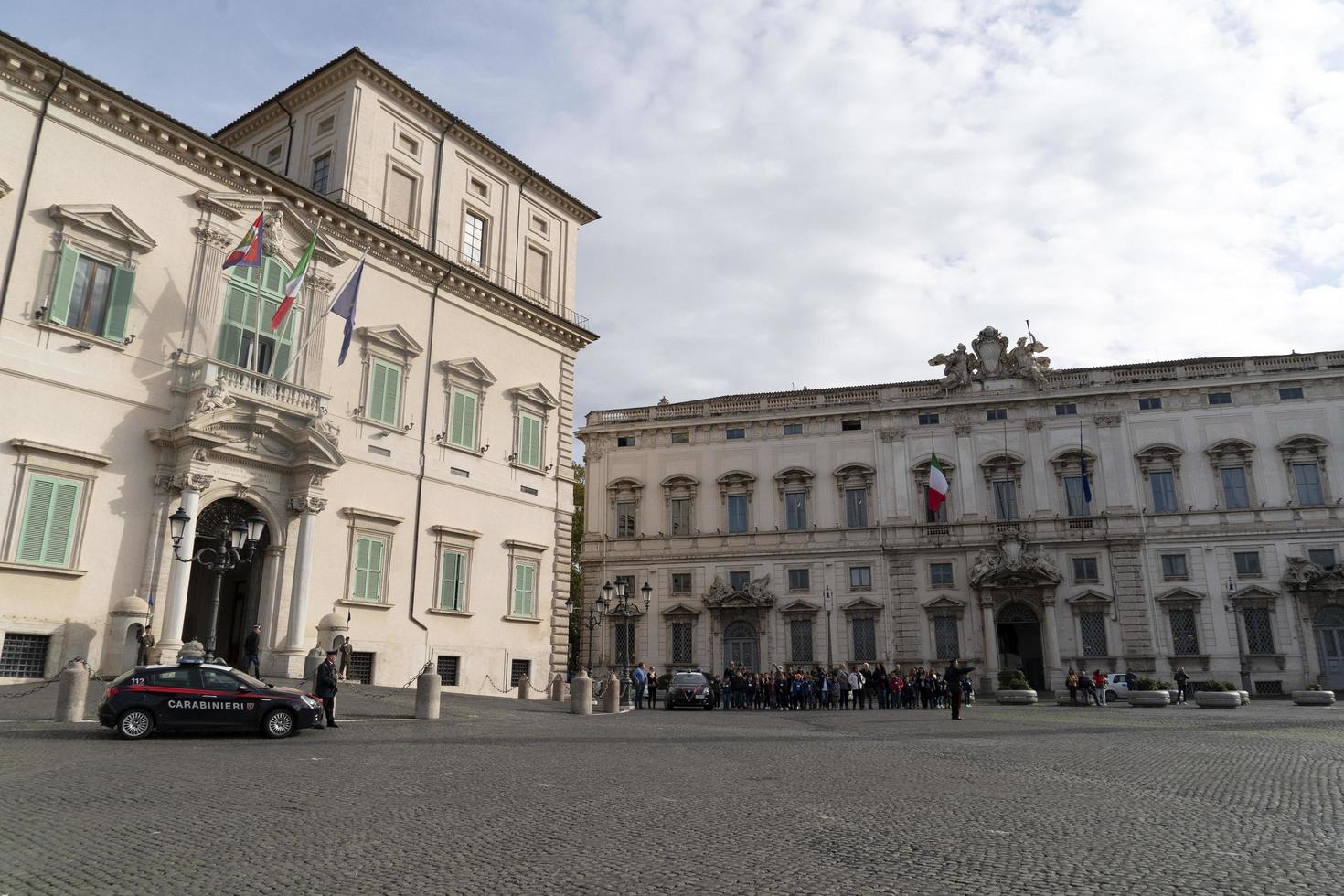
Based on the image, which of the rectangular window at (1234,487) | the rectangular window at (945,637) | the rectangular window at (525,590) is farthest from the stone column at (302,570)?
the rectangular window at (1234,487)

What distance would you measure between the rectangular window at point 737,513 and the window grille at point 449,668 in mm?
23239

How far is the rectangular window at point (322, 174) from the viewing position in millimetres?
27344

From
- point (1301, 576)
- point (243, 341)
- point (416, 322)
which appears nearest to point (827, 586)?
point (1301, 576)

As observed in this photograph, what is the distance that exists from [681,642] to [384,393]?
84.3ft

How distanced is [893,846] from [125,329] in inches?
795

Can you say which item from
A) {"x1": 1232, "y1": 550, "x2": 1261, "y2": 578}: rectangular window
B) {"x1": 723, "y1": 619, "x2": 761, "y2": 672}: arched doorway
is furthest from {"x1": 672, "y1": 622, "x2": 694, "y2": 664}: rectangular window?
{"x1": 1232, "y1": 550, "x2": 1261, "y2": 578}: rectangular window

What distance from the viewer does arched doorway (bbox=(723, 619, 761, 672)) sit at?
4588cm

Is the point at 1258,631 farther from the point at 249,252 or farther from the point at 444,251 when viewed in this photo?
the point at 249,252

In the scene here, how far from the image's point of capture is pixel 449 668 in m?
26.8

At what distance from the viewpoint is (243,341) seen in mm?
22781

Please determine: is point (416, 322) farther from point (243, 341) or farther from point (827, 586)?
point (827, 586)

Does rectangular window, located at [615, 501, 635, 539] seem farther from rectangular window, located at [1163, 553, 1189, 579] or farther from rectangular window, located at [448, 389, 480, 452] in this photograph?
rectangular window, located at [1163, 553, 1189, 579]

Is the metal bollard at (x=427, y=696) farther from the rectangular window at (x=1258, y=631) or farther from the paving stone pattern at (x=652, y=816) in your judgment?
the rectangular window at (x=1258, y=631)

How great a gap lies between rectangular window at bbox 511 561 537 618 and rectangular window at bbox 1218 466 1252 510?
32.9m
